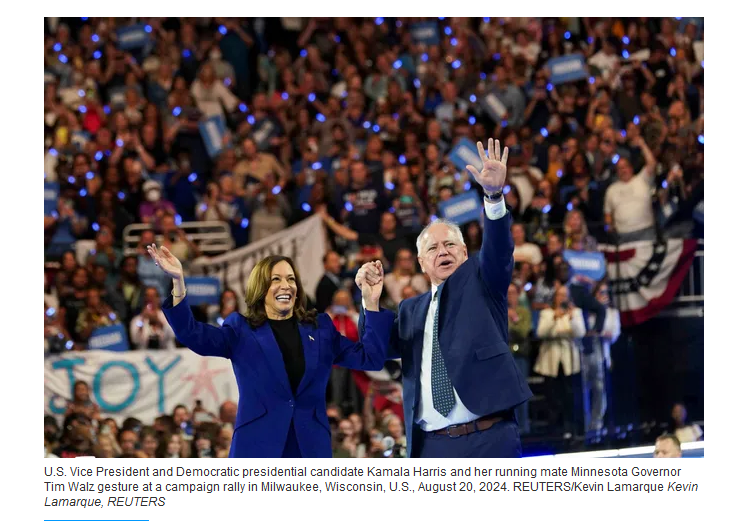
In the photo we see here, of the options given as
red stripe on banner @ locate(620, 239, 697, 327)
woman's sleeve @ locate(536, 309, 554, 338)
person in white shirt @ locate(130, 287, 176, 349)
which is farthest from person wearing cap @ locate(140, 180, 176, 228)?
red stripe on banner @ locate(620, 239, 697, 327)

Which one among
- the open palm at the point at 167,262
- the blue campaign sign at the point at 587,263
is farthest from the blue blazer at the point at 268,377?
the blue campaign sign at the point at 587,263

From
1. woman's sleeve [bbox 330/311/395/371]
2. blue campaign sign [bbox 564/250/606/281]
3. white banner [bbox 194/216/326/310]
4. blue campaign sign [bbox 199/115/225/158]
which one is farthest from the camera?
blue campaign sign [bbox 199/115/225/158]

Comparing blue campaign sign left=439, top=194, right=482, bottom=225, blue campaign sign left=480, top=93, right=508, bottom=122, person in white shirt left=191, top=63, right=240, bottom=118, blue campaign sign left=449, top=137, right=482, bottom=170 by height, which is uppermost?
person in white shirt left=191, top=63, right=240, bottom=118

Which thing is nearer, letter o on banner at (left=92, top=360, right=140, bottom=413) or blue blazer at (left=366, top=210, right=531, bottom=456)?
blue blazer at (left=366, top=210, right=531, bottom=456)

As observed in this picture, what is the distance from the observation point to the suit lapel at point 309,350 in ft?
13.8

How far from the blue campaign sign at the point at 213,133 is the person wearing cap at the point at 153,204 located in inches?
24.2

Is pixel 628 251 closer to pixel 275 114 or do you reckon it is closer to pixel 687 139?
pixel 687 139

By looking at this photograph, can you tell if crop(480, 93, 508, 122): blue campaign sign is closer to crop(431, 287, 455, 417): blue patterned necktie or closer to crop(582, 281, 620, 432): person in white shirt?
crop(582, 281, 620, 432): person in white shirt

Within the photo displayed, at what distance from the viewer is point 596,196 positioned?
8.02 metres

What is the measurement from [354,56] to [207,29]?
4.61ft

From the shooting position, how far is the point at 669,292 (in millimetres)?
7613

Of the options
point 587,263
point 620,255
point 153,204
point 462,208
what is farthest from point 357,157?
point 620,255

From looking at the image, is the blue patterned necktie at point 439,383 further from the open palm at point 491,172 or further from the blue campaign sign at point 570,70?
the blue campaign sign at point 570,70

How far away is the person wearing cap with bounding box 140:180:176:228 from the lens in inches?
341
